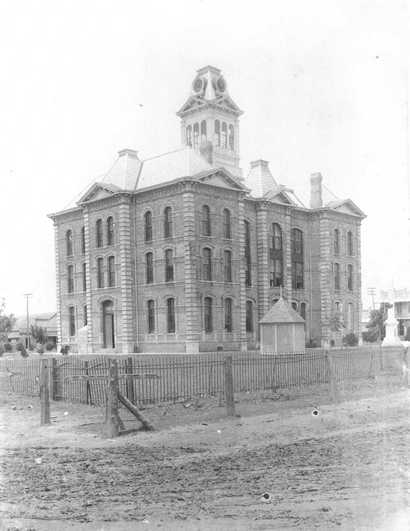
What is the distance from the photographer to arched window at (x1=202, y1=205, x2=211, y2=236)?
38406 millimetres

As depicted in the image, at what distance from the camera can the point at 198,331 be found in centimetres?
3753

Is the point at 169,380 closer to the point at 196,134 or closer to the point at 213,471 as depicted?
the point at 213,471

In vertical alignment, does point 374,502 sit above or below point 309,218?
below

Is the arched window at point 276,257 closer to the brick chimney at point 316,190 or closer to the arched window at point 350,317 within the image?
the brick chimney at point 316,190

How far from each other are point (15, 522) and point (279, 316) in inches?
1143

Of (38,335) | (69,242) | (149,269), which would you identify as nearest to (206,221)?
(149,269)

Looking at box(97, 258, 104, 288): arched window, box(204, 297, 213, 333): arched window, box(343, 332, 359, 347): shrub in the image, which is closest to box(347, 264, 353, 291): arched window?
box(343, 332, 359, 347): shrub

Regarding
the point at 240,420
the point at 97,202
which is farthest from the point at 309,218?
the point at 240,420

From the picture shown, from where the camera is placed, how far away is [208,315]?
38.7 m

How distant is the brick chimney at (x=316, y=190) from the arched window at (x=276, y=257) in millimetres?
5296

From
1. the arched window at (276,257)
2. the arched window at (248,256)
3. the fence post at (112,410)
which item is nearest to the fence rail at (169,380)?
the fence post at (112,410)

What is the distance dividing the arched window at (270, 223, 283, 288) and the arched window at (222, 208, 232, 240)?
5840 millimetres

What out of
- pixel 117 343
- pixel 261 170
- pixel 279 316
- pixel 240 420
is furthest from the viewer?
pixel 261 170

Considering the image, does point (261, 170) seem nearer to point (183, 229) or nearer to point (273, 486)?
point (183, 229)
